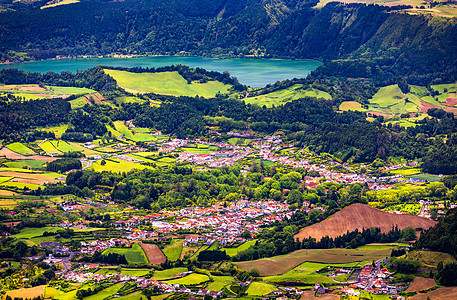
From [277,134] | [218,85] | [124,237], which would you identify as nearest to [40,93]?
[218,85]

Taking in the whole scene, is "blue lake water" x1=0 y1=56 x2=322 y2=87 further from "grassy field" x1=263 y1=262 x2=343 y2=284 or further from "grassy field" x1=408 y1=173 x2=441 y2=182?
"grassy field" x1=263 y1=262 x2=343 y2=284

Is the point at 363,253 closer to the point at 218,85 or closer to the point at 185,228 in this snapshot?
the point at 185,228

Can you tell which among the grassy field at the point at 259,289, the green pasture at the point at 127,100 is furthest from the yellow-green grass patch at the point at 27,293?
the green pasture at the point at 127,100

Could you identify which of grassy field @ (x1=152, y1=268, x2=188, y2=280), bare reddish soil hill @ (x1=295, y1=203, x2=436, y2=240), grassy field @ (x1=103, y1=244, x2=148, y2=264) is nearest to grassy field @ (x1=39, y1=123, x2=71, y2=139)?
grassy field @ (x1=103, y1=244, x2=148, y2=264)

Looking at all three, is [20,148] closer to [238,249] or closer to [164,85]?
[238,249]

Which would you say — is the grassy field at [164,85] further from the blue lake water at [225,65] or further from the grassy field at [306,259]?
the grassy field at [306,259]
